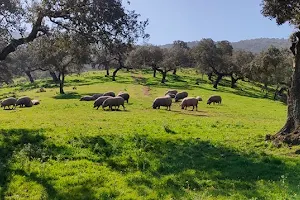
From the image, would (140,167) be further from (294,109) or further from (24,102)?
(24,102)

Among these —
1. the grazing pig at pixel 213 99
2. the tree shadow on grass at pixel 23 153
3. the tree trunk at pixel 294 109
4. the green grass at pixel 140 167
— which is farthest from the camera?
the grazing pig at pixel 213 99

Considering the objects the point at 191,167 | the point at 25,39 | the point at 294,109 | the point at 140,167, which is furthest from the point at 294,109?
the point at 25,39

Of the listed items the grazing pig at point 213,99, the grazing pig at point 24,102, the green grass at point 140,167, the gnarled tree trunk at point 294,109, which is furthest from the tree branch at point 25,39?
the grazing pig at point 213,99

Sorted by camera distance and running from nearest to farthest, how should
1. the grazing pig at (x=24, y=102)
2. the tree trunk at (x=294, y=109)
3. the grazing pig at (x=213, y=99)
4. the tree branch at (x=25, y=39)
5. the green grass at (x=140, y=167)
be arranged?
1. the green grass at (x=140, y=167)
2. the tree trunk at (x=294, y=109)
3. the tree branch at (x=25, y=39)
4. the grazing pig at (x=24, y=102)
5. the grazing pig at (x=213, y=99)

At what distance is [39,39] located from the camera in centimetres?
2367

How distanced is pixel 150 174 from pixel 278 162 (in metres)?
5.55

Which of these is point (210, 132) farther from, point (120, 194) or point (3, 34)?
point (3, 34)

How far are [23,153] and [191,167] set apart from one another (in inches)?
259

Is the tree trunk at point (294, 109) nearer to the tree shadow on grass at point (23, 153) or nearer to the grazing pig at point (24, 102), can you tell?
the tree shadow on grass at point (23, 153)

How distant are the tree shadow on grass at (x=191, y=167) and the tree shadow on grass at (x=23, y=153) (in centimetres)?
201

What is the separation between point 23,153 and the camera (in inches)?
535

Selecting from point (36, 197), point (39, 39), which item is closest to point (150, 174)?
point (36, 197)

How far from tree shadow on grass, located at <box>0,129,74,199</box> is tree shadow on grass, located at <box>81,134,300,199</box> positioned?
201 cm

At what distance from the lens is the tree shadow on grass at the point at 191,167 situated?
36.6 ft
